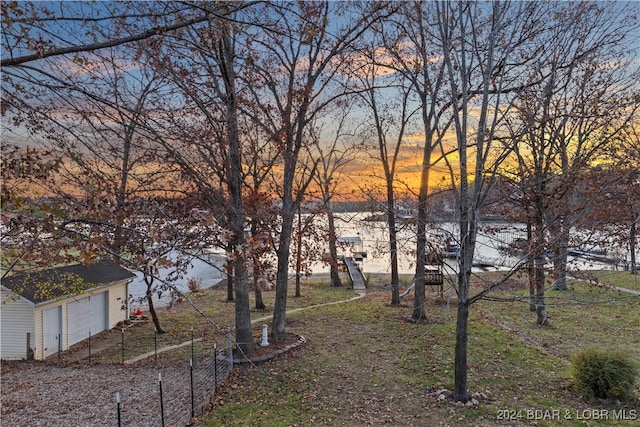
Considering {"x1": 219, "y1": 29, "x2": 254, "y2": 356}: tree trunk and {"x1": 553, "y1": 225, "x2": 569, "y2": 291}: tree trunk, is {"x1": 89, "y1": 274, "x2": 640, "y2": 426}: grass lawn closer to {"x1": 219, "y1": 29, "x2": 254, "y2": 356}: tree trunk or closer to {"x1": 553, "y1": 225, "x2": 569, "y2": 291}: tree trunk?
{"x1": 553, "y1": 225, "x2": 569, "y2": 291}: tree trunk

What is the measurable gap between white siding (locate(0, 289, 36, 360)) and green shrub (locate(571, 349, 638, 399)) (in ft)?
48.0

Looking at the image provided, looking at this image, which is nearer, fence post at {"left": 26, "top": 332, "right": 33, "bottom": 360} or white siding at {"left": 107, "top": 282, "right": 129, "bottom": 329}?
fence post at {"left": 26, "top": 332, "right": 33, "bottom": 360}

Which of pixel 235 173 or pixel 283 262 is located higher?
pixel 235 173

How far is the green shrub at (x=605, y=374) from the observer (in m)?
7.24

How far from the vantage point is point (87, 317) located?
1561cm

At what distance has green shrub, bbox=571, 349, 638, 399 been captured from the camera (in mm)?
7238

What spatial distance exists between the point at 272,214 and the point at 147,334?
8.11 meters

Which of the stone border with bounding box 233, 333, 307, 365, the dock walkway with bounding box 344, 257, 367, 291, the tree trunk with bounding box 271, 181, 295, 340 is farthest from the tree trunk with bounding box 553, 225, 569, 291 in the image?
the dock walkway with bounding box 344, 257, 367, 291

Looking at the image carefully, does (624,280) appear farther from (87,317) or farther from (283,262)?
(87,317)

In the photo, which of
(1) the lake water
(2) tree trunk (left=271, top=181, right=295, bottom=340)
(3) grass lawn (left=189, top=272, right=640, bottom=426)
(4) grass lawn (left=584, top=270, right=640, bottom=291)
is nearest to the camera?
(3) grass lawn (left=189, top=272, right=640, bottom=426)

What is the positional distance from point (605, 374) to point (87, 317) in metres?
15.9

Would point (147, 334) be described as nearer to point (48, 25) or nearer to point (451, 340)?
point (451, 340)

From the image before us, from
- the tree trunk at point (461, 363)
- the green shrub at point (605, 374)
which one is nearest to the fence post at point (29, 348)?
the tree trunk at point (461, 363)

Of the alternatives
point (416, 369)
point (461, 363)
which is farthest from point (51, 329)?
point (461, 363)
